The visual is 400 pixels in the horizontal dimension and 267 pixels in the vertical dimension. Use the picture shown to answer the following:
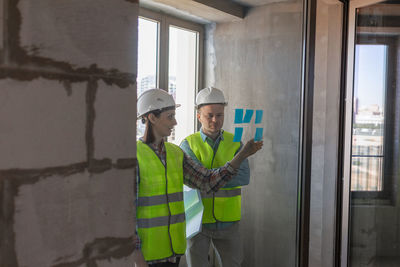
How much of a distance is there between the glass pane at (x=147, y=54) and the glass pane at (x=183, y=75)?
0.14m

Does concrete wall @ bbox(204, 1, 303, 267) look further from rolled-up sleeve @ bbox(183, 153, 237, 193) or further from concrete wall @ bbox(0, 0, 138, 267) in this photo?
concrete wall @ bbox(0, 0, 138, 267)

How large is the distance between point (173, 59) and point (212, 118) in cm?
63

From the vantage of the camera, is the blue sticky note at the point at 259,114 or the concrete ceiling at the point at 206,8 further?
the blue sticky note at the point at 259,114

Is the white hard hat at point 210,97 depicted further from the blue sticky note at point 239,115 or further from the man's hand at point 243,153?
the man's hand at point 243,153

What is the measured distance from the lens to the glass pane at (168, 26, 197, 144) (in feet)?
8.21

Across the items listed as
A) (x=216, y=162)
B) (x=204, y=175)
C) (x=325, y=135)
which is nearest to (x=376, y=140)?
(x=325, y=135)

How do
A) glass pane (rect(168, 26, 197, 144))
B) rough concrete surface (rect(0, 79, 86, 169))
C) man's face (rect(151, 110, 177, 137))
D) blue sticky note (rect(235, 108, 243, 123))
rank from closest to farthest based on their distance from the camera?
rough concrete surface (rect(0, 79, 86, 169)) → man's face (rect(151, 110, 177, 137)) → blue sticky note (rect(235, 108, 243, 123)) → glass pane (rect(168, 26, 197, 144))

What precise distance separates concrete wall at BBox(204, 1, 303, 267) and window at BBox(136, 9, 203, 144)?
0.46ft

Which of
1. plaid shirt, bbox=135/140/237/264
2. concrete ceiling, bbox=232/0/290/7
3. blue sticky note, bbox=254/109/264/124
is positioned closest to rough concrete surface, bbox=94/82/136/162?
plaid shirt, bbox=135/140/237/264

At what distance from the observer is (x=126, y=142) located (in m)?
0.75

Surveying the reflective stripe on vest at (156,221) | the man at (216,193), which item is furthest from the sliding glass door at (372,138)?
the reflective stripe on vest at (156,221)

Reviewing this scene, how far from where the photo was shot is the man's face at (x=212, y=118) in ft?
6.81

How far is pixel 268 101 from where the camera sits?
2412mm

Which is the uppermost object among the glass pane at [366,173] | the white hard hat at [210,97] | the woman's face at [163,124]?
the white hard hat at [210,97]
